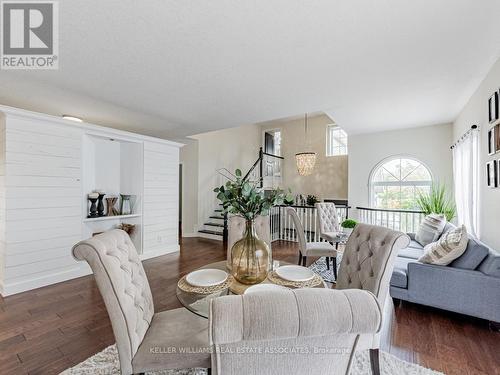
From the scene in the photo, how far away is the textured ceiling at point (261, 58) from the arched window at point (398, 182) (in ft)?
6.01

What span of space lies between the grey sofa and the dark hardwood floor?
0.58 ft

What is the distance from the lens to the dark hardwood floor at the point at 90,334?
1.82 metres

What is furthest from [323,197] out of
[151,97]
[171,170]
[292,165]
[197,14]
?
[197,14]

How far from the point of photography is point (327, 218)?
479cm

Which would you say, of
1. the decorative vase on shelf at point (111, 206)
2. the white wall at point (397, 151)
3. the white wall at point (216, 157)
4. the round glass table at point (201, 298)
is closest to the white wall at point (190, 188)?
the white wall at point (216, 157)

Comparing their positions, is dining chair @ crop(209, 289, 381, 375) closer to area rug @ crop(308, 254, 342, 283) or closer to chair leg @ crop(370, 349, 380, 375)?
chair leg @ crop(370, 349, 380, 375)

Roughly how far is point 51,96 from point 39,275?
7.62ft

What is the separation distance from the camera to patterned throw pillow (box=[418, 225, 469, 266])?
2.31m

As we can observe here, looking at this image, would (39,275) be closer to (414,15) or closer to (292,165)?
(414,15)

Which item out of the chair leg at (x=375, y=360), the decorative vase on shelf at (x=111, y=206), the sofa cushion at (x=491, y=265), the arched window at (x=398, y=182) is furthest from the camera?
the arched window at (x=398, y=182)

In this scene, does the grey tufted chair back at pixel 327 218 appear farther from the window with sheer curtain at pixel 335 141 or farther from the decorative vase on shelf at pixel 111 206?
the decorative vase on shelf at pixel 111 206

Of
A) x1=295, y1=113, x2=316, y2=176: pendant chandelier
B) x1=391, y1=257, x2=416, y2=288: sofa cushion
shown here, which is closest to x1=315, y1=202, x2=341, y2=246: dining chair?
x1=295, y1=113, x2=316, y2=176: pendant chandelier

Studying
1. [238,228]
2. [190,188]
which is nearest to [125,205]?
[190,188]

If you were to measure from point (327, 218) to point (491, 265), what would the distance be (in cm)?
270
